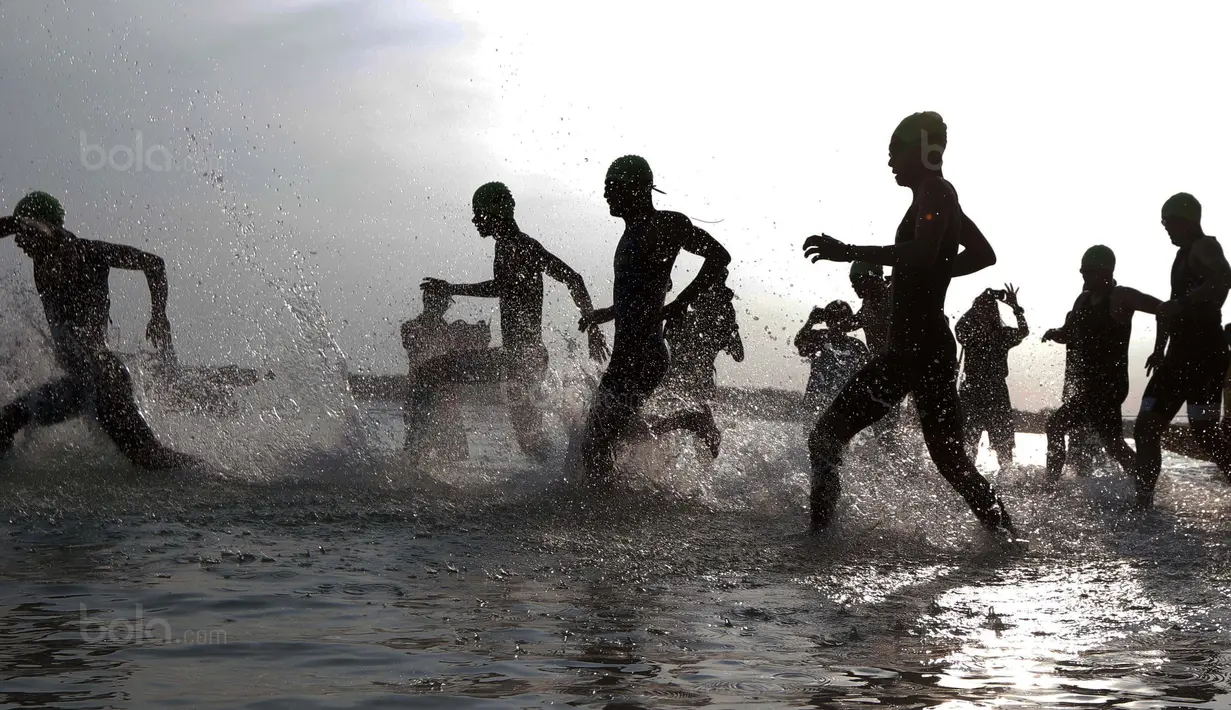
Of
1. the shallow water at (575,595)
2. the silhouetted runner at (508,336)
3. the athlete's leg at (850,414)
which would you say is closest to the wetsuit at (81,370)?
the shallow water at (575,595)

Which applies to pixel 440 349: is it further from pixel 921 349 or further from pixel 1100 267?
pixel 1100 267

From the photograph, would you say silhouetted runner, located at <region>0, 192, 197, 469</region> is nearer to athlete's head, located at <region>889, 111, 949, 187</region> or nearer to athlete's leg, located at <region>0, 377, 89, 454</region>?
athlete's leg, located at <region>0, 377, 89, 454</region>

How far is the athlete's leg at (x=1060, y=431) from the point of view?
32.3ft

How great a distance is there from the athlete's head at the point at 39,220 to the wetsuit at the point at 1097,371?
754cm

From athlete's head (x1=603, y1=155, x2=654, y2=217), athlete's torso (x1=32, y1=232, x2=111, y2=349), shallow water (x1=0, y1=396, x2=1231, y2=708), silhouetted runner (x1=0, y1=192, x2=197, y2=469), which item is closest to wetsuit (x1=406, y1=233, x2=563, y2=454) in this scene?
shallow water (x1=0, y1=396, x2=1231, y2=708)

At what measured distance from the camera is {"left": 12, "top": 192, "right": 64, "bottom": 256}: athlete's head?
734cm

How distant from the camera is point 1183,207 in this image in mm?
7848

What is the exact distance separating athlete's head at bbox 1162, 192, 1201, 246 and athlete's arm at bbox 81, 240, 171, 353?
657cm

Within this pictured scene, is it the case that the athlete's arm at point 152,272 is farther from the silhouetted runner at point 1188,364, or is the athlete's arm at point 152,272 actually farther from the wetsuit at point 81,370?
the silhouetted runner at point 1188,364

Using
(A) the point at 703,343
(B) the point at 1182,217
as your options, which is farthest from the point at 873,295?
(B) the point at 1182,217

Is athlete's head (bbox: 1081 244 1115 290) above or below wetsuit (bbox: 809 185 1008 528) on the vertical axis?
above

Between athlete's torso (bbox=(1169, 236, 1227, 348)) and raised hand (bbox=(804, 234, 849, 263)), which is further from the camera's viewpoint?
athlete's torso (bbox=(1169, 236, 1227, 348))

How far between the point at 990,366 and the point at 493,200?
5.47 meters

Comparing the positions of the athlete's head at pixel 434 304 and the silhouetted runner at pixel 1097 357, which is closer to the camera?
the athlete's head at pixel 434 304
